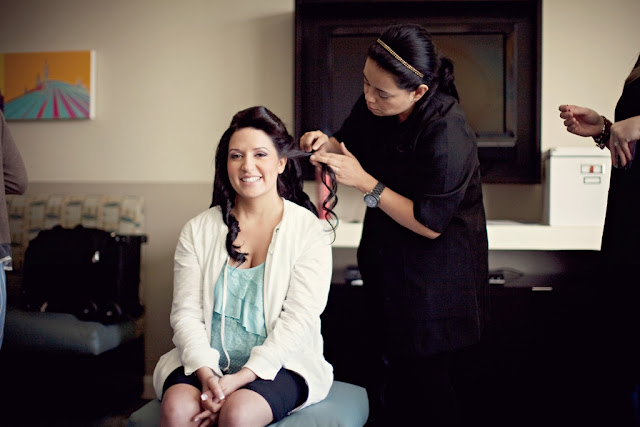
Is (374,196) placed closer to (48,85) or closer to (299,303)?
(299,303)

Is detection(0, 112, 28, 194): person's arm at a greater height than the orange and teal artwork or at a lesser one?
lesser

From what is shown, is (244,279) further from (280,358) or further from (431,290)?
(431,290)

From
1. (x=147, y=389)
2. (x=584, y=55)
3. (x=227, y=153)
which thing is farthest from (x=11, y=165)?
(x=584, y=55)

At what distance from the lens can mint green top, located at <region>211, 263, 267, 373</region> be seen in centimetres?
155

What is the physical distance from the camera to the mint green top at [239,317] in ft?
5.08

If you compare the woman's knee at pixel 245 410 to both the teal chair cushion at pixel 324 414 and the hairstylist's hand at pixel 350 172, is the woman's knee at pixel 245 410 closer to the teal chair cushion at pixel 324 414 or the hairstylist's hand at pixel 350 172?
the teal chair cushion at pixel 324 414

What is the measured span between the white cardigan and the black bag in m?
1.04

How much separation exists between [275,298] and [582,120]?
0.96 metres

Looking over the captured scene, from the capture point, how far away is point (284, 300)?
1.57m

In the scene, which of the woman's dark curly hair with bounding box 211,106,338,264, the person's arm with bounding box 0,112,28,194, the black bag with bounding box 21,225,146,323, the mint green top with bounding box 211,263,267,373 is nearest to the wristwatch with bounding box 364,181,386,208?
the woman's dark curly hair with bounding box 211,106,338,264

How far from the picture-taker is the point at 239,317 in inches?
61.4

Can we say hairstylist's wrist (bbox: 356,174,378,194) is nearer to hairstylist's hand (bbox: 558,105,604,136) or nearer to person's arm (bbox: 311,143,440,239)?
person's arm (bbox: 311,143,440,239)

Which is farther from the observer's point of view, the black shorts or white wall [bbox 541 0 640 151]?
white wall [bbox 541 0 640 151]

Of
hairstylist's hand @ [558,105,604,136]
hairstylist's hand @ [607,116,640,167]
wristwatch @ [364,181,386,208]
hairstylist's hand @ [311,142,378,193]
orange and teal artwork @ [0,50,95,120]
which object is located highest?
orange and teal artwork @ [0,50,95,120]
